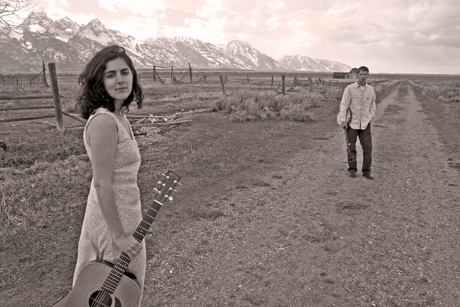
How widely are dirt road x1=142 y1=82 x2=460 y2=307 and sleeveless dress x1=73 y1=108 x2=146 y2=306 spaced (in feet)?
4.74

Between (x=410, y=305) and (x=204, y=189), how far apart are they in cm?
358

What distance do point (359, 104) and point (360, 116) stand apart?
9.6 inches

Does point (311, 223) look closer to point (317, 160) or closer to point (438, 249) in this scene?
point (438, 249)

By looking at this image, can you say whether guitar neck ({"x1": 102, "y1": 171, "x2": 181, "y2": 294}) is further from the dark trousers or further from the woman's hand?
the dark trousers

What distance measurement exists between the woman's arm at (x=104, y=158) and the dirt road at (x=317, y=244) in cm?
174

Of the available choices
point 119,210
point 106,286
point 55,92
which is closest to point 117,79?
point 119,210

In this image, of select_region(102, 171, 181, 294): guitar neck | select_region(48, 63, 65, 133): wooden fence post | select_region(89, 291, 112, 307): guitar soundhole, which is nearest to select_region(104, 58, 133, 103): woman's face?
→ select_region(102, 171, 181, 294): guitar neck

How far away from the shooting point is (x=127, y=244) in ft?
5.19

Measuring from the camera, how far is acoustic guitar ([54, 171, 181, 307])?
1640 millimetres

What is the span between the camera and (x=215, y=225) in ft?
14.4

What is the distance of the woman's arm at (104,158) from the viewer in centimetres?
146

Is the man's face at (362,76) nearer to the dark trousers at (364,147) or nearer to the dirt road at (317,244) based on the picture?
the dark trousers at (364,147)

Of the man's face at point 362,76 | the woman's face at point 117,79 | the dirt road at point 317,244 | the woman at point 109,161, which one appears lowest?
the dirt road at point 317,244

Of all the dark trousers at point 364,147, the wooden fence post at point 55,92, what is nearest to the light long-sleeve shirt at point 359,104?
the dark trousers at point 364,147
